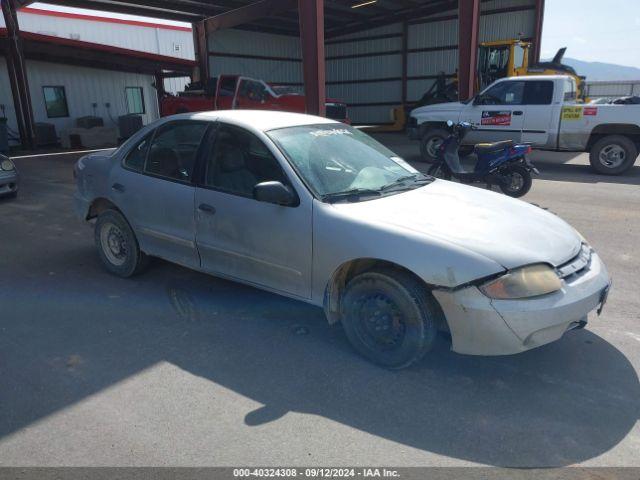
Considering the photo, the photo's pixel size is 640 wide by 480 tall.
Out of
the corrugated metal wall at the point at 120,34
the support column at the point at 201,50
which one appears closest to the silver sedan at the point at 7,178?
the support column at the point at 201,50

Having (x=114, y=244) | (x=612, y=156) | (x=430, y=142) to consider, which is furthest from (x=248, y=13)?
(x=114, y=244)

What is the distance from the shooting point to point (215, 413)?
2.78 m

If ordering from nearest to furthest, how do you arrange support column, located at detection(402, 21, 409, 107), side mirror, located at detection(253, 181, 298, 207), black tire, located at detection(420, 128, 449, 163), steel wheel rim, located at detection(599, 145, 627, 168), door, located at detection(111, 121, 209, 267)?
side mirror, located at detection(253, 181, 298, 207)
door, located at detection(111, 121, 209, 267)
steel wheel rim, located at detection(599, 145, 627, 168)
black tire, located at detection(420, 128, 449, 163)
support column, located at detection(402, 21, 409, 107)

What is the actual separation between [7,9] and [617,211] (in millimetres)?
17907

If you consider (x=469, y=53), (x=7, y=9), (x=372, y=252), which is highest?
(x=7, y=9)

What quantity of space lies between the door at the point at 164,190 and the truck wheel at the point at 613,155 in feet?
31.2

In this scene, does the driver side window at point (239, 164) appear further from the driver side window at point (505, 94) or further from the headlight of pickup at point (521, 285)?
the driver side window at point (505, 94)

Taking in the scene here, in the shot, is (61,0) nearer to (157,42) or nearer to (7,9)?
(7,9)

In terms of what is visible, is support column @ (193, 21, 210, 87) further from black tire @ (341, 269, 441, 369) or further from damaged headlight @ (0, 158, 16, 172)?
black tire @ (341, 269, 441, 369)

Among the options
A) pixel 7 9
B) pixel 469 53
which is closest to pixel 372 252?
pixel 469 53

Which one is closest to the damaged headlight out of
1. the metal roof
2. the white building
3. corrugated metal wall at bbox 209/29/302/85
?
the metal roof

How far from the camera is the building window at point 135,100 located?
22.9m

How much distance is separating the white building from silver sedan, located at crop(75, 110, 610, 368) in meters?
16.1

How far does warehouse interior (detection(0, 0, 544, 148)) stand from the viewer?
16.6 m
